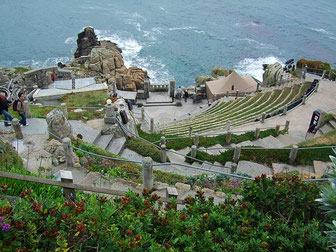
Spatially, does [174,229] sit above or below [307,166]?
above

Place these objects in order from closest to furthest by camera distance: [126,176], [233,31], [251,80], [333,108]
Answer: [126,176]
[333,108]
[251,80]
[233,31]

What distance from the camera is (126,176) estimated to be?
437 inches

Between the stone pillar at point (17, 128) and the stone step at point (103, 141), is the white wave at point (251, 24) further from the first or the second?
the stone pillar at point (17, 128)

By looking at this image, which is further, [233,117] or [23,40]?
[23,40]

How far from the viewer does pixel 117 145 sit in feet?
48.7

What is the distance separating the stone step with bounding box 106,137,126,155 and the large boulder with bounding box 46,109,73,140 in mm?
2443

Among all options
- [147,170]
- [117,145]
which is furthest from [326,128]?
[147,170]

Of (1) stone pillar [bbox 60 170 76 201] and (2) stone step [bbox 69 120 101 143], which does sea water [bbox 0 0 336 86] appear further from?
(1) stone pillar [bbox 60 170 76 201]

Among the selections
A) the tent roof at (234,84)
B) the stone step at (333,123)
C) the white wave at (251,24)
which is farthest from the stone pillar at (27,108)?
the white wave at (251,24)

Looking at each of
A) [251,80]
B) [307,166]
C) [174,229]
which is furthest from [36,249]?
[251,80]

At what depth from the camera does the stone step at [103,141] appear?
14.4 meters

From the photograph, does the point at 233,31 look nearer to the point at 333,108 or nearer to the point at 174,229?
the point at 333,108

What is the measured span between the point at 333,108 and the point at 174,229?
22.9m

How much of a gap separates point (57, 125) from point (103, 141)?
2773 millimetres
